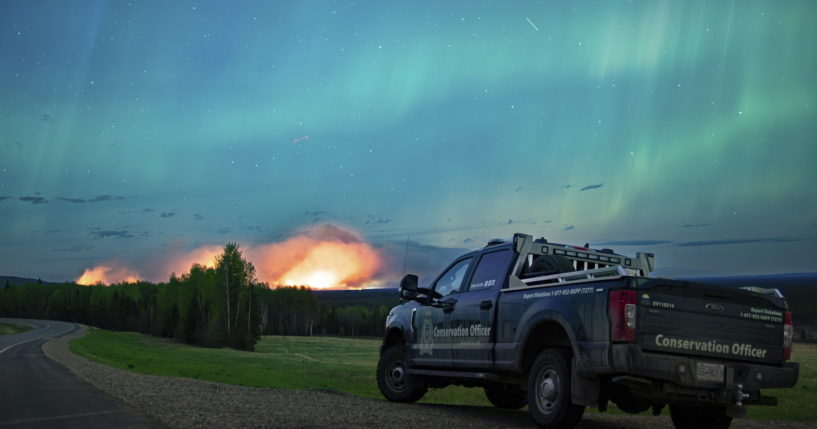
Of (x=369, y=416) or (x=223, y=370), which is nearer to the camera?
(x=369, y=416)

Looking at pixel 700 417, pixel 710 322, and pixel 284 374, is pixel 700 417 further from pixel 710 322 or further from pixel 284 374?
pixel 284 374

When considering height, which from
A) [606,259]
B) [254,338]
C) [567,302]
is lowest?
[254,338]

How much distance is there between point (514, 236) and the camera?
36.7ft

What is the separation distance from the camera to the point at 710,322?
8.87m

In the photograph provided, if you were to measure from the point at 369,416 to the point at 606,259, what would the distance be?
4.53 metres

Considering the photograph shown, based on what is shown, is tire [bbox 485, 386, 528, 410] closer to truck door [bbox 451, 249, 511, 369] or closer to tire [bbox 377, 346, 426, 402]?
tire [bbox 377, 346, 426, 402]

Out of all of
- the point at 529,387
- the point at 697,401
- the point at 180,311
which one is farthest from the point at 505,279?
the point at 180,311

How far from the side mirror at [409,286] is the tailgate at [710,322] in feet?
17.3

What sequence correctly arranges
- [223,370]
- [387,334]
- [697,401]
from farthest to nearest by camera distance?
[223,370] → [387,334] → [697,401]

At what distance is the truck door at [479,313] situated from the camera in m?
11.3

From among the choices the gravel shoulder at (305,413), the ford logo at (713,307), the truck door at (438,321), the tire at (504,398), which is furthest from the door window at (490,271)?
A: the ford logo at (713,307)

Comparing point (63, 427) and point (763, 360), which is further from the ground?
point (763, 360)

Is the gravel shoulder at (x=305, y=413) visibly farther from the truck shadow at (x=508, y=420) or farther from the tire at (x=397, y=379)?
the tire at (x=397, y=379)

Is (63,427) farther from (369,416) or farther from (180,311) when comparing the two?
(180,311)
